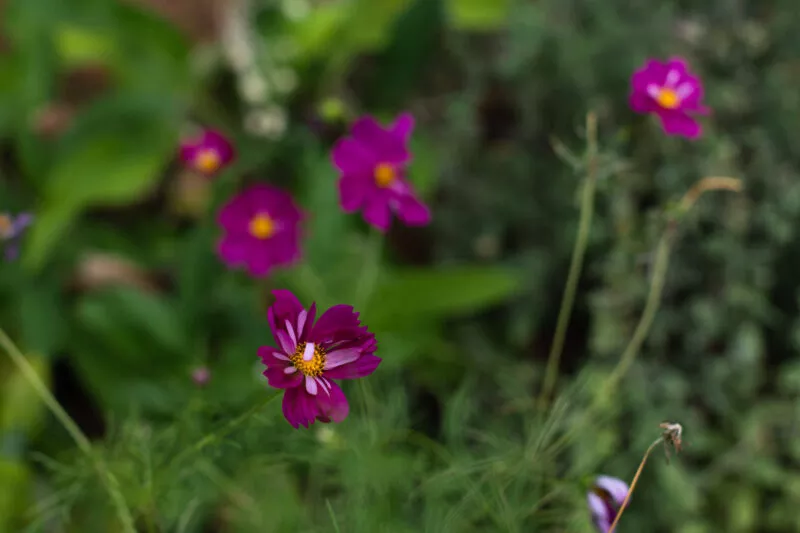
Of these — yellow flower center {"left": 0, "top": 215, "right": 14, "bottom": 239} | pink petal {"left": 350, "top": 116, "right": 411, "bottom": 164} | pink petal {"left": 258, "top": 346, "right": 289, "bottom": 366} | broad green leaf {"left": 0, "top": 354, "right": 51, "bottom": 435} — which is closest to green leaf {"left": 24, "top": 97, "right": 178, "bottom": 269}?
broad green leaf {"left": 0, "top": 354, "right": 51, "bottom": 435}

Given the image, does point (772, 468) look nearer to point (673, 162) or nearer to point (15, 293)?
point (673, 162)

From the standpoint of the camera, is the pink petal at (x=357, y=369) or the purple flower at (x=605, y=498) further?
the purple flower at (x=605, y=498)

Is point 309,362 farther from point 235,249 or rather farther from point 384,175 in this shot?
point 235,249

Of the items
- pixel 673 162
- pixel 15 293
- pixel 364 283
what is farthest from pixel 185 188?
pixel 673 162

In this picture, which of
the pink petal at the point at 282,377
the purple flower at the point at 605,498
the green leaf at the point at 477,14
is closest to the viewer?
the pink petal at the point at 282,377

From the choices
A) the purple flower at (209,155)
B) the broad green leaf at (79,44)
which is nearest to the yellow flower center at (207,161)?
the purple flower at (209,155)

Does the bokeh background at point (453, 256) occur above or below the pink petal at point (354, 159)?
below

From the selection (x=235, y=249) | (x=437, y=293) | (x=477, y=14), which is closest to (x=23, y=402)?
(x=235, y=249)

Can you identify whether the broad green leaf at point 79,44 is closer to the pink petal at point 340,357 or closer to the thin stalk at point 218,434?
the thin stalk at point 218,434
